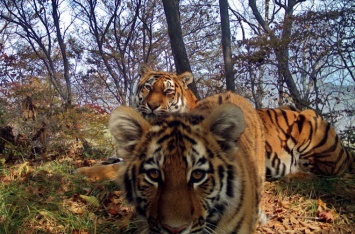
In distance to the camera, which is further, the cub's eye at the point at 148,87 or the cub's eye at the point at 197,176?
the cub's eye at the point at 148,87

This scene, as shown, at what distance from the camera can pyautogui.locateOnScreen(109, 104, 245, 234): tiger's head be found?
183cm


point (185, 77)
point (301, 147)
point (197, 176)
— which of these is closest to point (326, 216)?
point (301, 147)

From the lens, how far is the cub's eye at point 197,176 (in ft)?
6.27

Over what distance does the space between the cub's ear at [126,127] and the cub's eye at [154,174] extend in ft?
0.95

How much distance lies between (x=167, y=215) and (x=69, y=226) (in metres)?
1.61

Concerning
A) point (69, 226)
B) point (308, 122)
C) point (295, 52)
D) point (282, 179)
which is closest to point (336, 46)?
point (295, 52)

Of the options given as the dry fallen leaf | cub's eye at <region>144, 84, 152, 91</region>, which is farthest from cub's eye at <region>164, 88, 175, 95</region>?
the dry fallen leaf

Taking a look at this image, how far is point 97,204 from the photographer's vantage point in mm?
3441

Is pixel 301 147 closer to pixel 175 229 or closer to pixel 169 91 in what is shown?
pixel 169 91

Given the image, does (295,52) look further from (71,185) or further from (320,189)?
(71,185)

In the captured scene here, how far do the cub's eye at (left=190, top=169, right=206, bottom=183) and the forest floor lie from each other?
1061 millimetres

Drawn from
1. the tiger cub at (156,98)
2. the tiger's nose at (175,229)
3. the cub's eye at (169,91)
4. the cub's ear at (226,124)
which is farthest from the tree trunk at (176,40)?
Result: the tiger's nose at (175,229)

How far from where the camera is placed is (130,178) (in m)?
2.13

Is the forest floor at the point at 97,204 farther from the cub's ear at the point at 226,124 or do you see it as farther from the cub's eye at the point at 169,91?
the cub's eye at the point at 169,91
